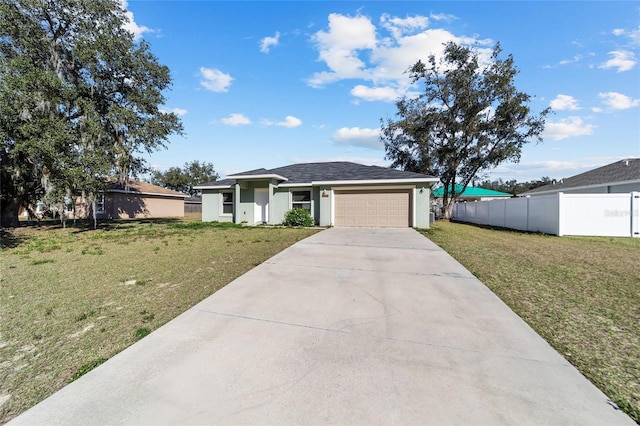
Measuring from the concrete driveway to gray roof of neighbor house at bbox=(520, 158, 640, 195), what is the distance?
1884 centimetres

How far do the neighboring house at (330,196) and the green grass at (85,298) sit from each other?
6.31m

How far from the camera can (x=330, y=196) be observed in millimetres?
14047

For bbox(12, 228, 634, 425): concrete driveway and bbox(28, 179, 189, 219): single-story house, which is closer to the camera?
bbox(12, 228, 634, 425): concrete driveway

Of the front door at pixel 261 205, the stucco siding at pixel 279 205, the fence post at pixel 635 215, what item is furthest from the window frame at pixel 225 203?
the fence post at pixel 635 215

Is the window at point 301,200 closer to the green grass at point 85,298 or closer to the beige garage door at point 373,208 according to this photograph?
the beige garage door at point 373,208

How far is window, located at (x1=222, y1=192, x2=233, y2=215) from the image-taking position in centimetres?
1650

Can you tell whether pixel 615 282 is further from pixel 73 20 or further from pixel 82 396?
pixel 73 20

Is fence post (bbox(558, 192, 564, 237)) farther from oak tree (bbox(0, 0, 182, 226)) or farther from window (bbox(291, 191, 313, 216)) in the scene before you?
oak tree (bbox(0, 0, 182, 226))

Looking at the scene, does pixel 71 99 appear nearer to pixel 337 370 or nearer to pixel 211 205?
pixel 211 205

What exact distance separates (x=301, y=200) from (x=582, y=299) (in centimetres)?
1226

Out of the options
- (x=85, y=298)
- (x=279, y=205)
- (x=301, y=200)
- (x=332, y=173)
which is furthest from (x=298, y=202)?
(x=85, y=298)

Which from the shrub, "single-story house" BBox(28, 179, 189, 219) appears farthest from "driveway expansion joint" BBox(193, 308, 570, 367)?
"single-story house" BBox(28, 179, 189, 219)

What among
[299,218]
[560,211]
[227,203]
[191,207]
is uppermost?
[227,203]

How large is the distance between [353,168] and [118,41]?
13.6 metres
